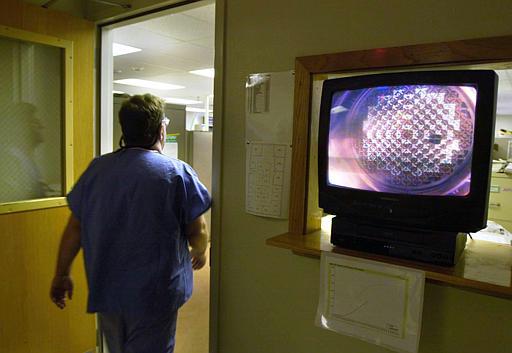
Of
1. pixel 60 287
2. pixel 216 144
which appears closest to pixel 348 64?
pixel 216 144

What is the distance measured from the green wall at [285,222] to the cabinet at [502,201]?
239 cm

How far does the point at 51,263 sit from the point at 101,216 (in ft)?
2.76

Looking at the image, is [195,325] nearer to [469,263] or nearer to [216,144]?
[216,144]

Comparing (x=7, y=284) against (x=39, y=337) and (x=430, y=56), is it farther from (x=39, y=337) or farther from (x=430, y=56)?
(x=430, y=56)

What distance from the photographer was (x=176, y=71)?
5520 mm

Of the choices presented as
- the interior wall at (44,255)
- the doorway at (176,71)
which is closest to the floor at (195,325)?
the doorway at (176,71)

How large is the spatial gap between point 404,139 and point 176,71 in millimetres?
5029

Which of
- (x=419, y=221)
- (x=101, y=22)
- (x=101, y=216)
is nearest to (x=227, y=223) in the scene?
(x=101, y=216)

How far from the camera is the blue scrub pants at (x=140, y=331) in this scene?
1.34 meters

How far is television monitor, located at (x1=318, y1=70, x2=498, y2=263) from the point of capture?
860 mm

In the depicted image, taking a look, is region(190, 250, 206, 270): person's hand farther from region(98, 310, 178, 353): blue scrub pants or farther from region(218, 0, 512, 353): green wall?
region(98, 310, 178, 353): blue scrub pants

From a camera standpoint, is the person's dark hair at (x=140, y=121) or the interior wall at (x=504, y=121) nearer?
the person's dark hair at (x=140, y=121)

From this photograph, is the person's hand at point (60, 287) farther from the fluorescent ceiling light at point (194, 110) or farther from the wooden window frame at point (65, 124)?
the fluorescent ceiling light at point (194, 110)

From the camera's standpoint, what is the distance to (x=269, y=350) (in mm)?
1427
